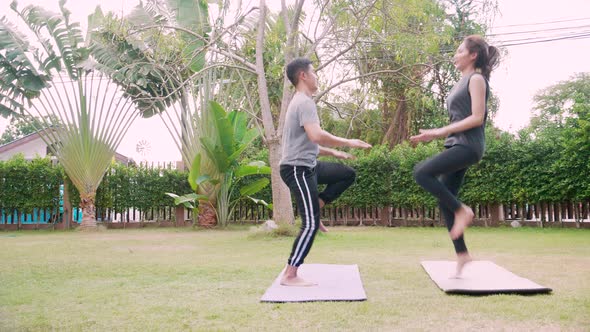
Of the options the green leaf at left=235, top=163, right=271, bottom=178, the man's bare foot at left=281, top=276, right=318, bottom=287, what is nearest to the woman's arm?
the man's bare foot at left=281, top=276, right=318, bottom=287

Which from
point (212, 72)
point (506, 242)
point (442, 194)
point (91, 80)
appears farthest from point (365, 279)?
point (91, 80)

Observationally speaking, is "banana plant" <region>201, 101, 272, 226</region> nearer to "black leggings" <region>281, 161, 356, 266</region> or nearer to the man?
the man

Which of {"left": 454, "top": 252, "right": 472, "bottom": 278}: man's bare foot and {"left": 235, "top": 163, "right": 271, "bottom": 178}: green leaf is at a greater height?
{"left": 235, "top": 163, "right": 271, "bottom": 178}: green leaf

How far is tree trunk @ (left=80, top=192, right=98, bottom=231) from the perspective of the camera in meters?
14.3

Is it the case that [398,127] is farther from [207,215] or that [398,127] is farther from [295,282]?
[295,282]

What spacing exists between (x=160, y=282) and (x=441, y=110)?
48.4 feet

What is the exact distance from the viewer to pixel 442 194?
3781 millimetres

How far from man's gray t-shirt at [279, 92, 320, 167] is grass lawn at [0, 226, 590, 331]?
3.46 feet

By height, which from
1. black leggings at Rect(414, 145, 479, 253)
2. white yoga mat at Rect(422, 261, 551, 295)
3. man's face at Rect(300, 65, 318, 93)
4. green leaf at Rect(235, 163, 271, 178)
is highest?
man's face at Rect(300, 65, 318, 93)

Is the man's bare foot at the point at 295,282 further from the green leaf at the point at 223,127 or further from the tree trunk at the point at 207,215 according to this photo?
the tree trunk at the point at 207,215

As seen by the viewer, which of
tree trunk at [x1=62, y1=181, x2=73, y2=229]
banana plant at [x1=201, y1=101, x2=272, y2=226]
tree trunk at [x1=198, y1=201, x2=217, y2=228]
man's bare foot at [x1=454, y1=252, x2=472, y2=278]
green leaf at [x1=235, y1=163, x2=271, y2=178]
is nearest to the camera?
man's bare foot at [x1=454, y1=252, x2=472, y2=278]

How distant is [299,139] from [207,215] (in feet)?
33.4

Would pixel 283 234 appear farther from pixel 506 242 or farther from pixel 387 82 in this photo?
pixel 387 82

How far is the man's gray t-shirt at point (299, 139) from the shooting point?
389 cm
